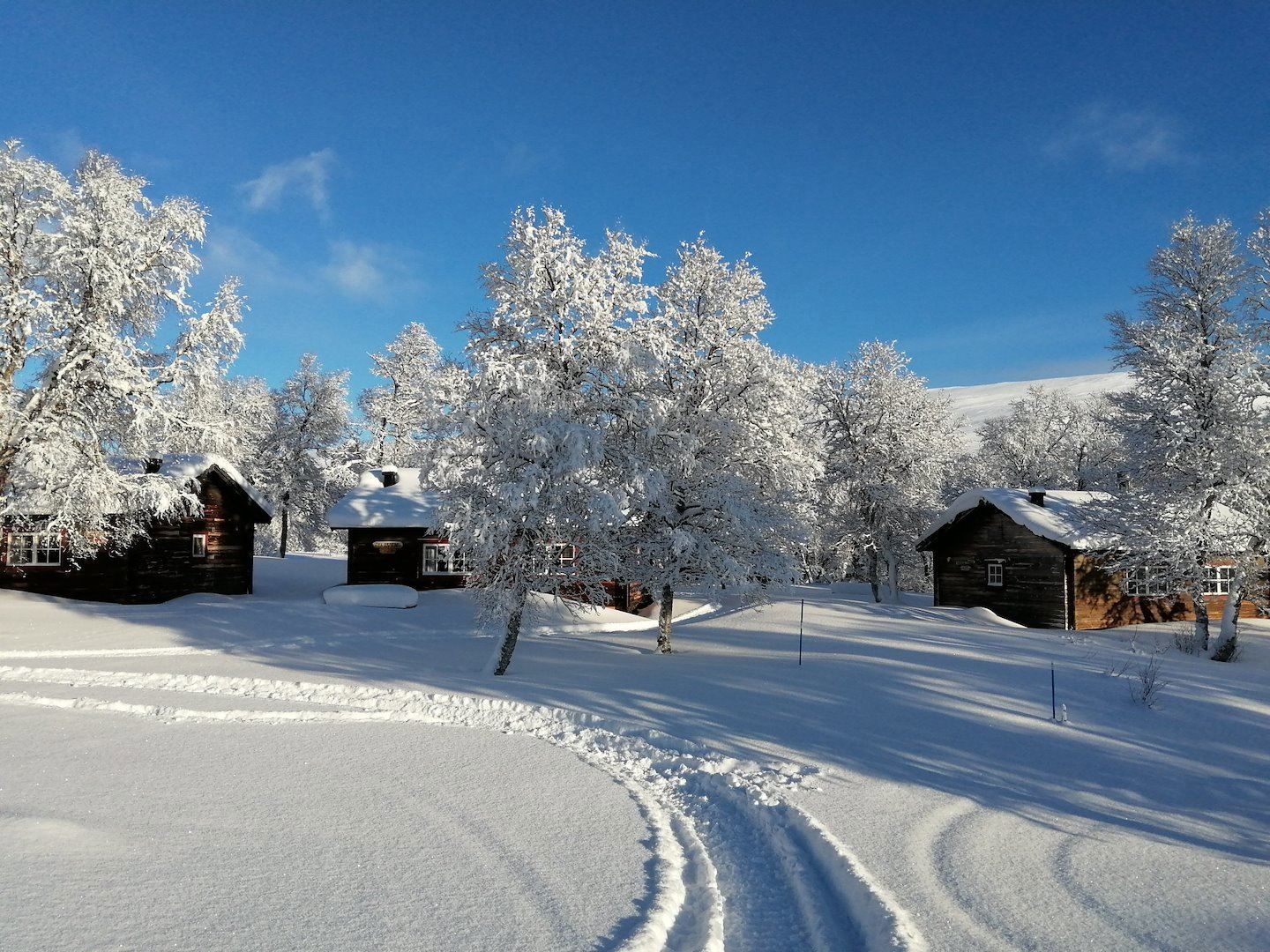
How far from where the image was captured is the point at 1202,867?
6980mm

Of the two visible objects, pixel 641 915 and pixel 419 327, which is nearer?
pixel 641 915

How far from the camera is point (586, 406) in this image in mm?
16844

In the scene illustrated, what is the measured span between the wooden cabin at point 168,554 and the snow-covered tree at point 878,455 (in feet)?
81.4

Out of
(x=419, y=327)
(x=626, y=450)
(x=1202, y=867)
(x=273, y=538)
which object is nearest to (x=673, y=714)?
(x=626, y=450)

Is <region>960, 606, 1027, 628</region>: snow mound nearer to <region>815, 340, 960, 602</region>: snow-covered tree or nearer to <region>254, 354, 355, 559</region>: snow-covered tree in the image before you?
<region>815, 340, 960, 602</region>: snow-covered tree

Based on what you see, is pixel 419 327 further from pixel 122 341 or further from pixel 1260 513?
pixel 1260 513

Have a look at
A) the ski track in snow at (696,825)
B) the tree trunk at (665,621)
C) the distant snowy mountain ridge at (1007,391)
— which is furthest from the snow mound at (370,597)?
the distant snowy mountain ridge at (1007,391)

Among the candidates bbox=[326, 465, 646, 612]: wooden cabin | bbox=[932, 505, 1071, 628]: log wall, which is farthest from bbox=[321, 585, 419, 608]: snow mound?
bbox=[932, 505, 1071, 628]: log wall

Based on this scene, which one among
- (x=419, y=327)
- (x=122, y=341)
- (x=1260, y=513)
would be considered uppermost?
(x=419, y=327)

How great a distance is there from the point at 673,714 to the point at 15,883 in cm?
894

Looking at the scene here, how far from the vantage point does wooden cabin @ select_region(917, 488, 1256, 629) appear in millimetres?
27266

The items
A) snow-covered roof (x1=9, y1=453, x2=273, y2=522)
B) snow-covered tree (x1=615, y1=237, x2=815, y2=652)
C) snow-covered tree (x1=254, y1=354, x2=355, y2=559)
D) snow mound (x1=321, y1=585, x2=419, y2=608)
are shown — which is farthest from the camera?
snow-covered tree (x1=254, y1=354, x2=355, y2=559)

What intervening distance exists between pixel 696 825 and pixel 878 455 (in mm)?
29685

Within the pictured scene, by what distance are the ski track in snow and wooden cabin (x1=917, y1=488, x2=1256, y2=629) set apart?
786 inches
